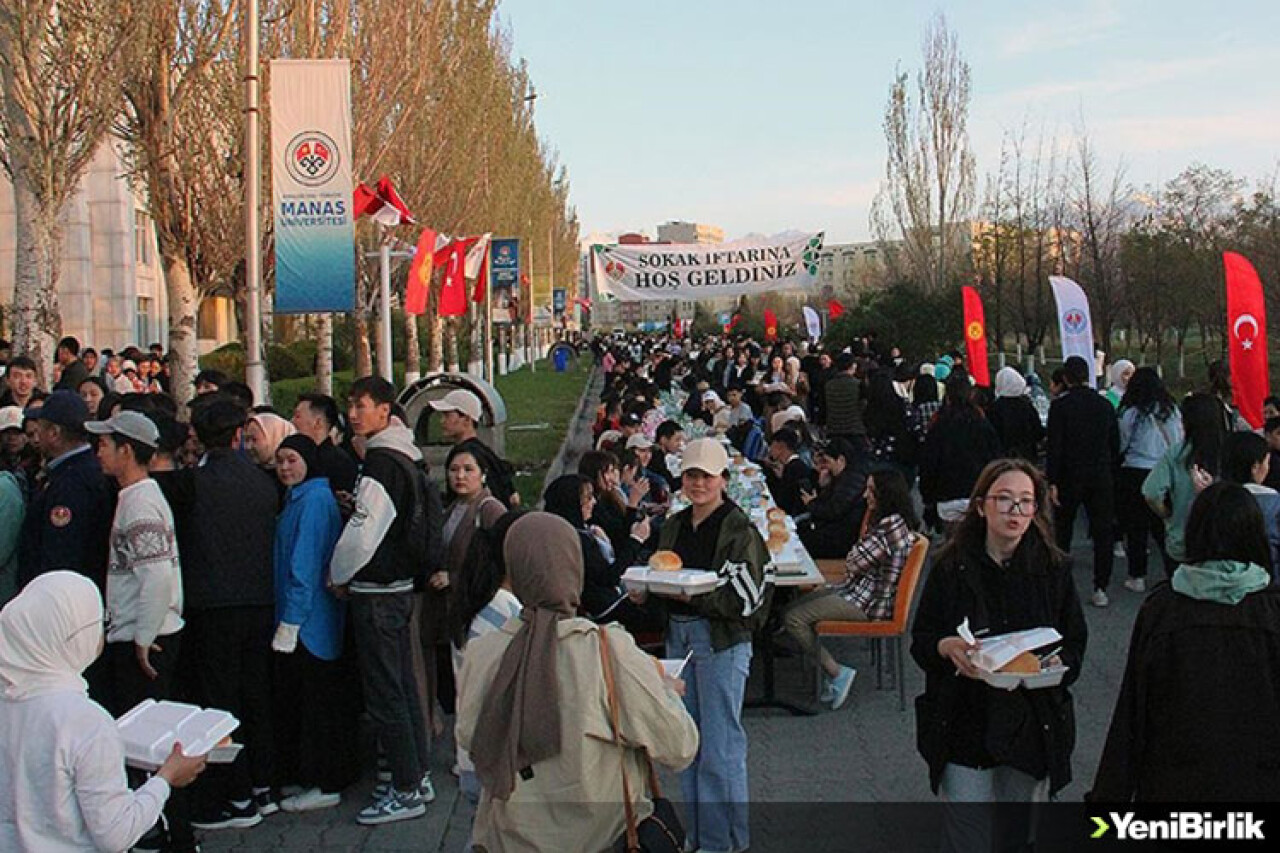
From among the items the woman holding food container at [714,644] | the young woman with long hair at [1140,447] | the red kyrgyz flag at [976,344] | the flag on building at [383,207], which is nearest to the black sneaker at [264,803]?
the woman holding food container at [714,644]

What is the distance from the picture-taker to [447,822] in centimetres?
627

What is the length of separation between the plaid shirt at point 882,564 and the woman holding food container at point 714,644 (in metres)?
2.61

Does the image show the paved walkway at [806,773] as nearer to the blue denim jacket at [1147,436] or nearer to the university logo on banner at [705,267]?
the blue denim jacket at [1147,436]

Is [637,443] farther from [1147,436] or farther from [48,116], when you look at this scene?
[48,116]

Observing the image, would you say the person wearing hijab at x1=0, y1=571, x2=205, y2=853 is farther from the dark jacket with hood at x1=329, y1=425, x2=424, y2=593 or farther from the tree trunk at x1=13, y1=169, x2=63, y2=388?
the tree trunk at x1=13, y1=169, x2=63, y2=388

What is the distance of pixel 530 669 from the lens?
11.8 feet

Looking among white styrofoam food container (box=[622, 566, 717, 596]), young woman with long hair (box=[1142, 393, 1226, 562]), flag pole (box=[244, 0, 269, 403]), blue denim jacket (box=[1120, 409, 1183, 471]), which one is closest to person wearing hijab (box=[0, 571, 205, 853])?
white styrofoam food container (box=[622, 566, 717, 596])

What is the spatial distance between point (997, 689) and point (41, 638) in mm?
2936

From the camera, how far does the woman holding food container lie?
5.59 m

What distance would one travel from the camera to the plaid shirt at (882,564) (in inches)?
323

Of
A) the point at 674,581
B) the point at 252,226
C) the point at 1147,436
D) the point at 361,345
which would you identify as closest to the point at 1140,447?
the point at 1147,436

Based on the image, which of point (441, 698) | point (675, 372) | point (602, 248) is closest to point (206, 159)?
point (602, 248)

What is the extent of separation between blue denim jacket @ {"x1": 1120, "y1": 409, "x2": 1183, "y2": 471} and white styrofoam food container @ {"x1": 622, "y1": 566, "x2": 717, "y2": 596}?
21.8 feet

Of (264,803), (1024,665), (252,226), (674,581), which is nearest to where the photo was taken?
(1024,665)
